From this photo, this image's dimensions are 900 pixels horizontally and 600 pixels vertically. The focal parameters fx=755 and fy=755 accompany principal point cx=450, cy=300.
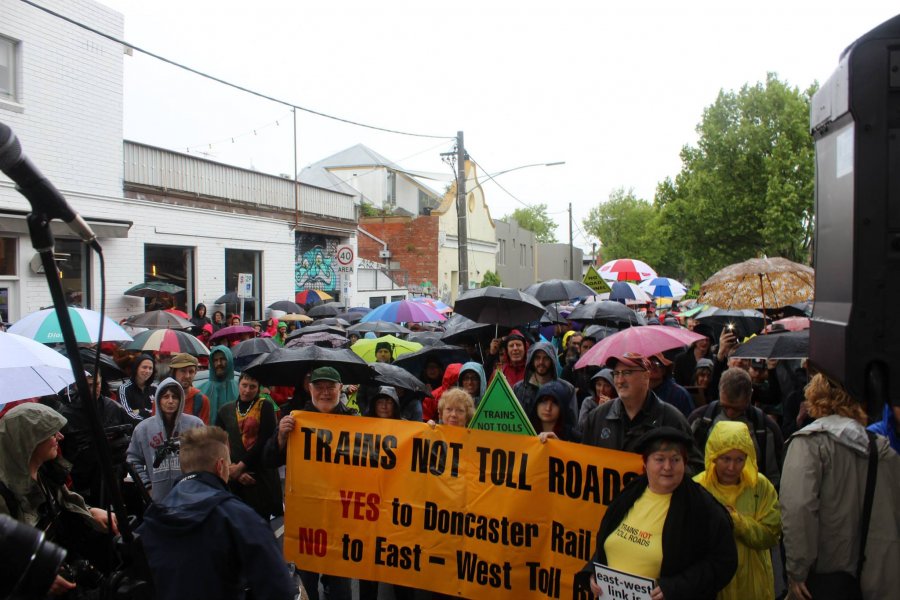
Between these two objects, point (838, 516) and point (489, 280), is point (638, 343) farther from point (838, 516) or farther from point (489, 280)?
point (489, 280)

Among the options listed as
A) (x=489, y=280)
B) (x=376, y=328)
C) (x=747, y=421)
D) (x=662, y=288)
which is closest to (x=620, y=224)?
(x=489, y=280)

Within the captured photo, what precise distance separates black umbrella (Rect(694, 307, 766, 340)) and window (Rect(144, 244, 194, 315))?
1252 cm

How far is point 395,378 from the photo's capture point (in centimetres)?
679

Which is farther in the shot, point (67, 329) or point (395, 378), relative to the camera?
point (395, 378)

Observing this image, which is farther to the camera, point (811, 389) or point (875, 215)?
point (811, 389)

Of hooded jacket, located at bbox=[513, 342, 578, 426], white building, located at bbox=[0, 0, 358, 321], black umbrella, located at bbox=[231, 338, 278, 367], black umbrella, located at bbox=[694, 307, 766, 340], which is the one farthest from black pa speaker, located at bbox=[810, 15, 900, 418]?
white building, located at bbox=[0, 0, 358, 321]

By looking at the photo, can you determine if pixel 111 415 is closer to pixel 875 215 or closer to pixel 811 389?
pixel 811 389

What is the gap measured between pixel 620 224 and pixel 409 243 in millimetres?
49939

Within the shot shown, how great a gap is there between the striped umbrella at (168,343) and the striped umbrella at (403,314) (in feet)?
14.8

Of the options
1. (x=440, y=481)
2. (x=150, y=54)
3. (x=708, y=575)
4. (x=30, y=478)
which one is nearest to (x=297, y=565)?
(x=440, y=481)

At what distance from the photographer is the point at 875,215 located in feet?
7.06

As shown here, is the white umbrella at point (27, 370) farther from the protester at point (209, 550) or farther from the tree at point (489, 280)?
the tree at point (489, 280)

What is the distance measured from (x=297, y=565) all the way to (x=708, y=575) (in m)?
2.93

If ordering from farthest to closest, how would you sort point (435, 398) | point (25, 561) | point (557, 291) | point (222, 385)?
point (557, 291)
point (222, 385)
point (435, 398)
point (25, 561)
